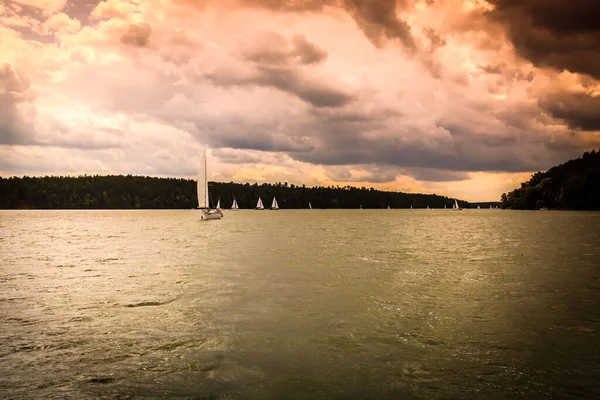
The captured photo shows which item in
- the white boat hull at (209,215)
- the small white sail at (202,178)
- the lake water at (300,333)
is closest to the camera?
the lake water at (300,333)

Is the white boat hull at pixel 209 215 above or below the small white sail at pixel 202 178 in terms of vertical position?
below

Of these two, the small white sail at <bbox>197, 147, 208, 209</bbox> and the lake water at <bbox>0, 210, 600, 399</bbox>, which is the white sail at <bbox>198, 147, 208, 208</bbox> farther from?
the lake water at <bbox>0, 210, 600, 399</bbox>

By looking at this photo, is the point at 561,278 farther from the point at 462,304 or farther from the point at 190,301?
the point at 190,301

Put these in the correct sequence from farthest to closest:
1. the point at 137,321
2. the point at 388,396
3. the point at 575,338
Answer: the point at 137,321, the point at 575,338, the point at 388,396

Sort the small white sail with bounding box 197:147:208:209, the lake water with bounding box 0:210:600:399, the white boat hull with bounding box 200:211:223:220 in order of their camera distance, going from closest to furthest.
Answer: the lake water with bounding box 0:210:600:399 < the small white sail with bounding box 197:147:208:209 < the white boat hull with bounding box 200:211:223:220

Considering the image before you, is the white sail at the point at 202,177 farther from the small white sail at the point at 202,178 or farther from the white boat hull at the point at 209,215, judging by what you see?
the white boat hull at the point at 209,215

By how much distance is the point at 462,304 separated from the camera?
2000 centimetres

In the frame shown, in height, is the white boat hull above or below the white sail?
below

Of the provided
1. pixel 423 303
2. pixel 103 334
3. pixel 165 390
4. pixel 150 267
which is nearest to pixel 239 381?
pixel 165 390

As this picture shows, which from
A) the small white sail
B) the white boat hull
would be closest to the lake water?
the small white sail

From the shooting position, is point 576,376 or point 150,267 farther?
point 150,267

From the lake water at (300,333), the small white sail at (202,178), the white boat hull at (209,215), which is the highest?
the small white sail at (202,178)

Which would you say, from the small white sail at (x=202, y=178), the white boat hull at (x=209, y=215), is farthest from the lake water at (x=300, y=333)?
the white boat hull at (x=209, y=215)

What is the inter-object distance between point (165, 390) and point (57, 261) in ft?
104
